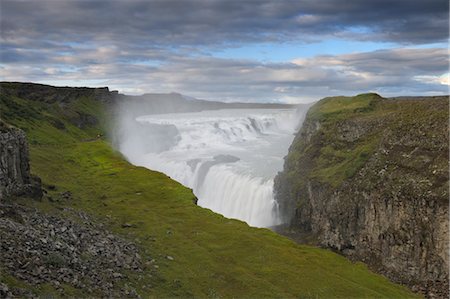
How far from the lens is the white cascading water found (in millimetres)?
80850

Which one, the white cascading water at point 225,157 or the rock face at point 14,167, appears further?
the white cascading water at point 225,157

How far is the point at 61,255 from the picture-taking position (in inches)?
1131

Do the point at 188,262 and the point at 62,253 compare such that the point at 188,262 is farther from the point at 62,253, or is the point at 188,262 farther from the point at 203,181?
the point at 203,181

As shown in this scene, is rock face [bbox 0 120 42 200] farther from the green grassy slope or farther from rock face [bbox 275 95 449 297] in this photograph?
rock face [bbox 275 95 449 297]

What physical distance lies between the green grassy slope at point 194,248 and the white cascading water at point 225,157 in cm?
1527

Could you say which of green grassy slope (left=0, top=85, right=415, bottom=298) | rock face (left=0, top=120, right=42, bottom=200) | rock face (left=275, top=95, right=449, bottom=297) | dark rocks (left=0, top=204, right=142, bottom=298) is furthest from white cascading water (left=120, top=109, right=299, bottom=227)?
dark rocks (left=0, top=204, right=142, bottom=298)

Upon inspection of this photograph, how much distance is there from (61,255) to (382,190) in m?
40.5

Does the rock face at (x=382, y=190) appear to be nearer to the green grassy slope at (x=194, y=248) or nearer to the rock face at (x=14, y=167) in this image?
the green grassy slope at (x=194, y=248)

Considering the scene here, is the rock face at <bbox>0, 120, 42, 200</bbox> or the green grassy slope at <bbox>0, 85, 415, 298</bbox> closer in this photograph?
the green grassy slope at <bbox>0, 85, 415, 298</bbox>

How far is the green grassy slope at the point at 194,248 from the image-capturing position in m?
36.4

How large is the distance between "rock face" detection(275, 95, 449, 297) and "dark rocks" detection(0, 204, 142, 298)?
3032cm

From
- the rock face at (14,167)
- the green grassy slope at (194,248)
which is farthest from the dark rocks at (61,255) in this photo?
the rock face at (14,167)

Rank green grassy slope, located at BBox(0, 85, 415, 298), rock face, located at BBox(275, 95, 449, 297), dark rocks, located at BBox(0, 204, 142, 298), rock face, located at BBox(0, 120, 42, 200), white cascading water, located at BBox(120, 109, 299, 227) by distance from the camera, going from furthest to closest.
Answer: white cascading water, located at BBox(120, 109, 299, 227), rock face, located at BBox(275, 95, 449, 297), rock face, located at BBox(0, 120, 42, 200), green grassy slope, located at BBox(0, 85, 415, 298), dark rocks, located at BBox(0, 204, 142, 298)

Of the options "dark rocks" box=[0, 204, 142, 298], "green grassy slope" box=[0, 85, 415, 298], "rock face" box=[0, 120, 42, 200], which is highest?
"rock face" box=[0, 120, 42, 200]
